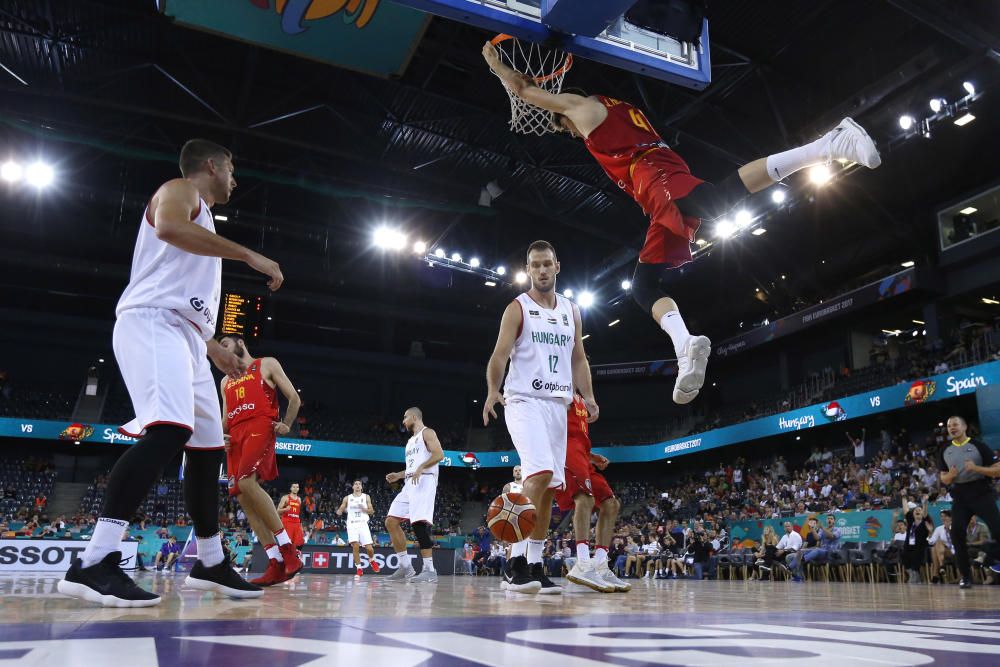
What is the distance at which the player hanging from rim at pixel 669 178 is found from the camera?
406cm

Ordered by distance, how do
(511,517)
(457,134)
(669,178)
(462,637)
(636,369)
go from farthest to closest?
1. (636,369)
2. (457,134)
3. (669,178)
4. (511,517)
5. (462,637)

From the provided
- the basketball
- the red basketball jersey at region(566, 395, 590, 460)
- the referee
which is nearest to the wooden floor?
the basketball

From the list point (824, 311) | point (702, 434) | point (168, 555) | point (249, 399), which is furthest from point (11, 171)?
point (824, 311)

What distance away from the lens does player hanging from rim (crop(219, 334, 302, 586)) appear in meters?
5.18

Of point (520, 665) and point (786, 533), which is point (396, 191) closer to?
point (786, 533)

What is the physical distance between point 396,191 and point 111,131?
7.05 metres

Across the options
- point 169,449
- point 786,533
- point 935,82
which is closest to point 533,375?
point 169,449

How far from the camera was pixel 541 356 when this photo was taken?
479 cm

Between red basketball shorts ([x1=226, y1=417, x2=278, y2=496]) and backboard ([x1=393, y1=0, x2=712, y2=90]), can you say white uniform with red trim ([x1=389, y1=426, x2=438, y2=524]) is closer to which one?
red basketball shorts ([x1=226, y1=417, x2=278, y2=496])

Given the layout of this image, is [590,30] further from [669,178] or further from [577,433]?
[577,433]

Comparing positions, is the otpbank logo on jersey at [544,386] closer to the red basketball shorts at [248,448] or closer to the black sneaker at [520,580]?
the black sneaker at [520,580]

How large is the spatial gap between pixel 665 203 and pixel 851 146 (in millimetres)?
1057

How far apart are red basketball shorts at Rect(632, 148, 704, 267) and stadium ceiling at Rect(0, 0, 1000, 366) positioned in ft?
32.6

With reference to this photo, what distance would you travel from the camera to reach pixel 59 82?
1620 cm
